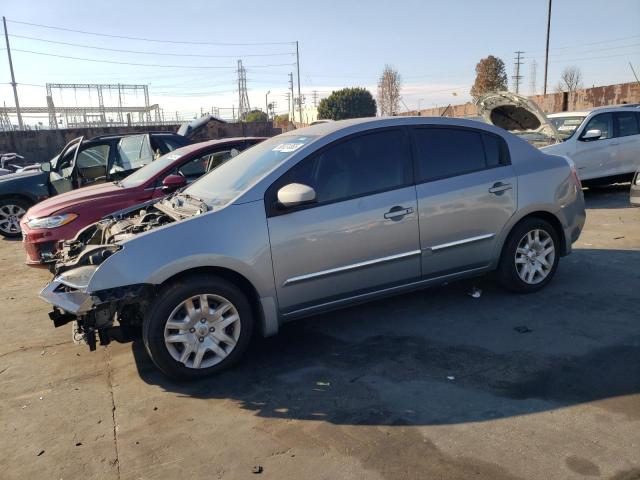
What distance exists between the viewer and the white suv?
9.92 metres

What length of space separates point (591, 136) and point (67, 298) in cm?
950

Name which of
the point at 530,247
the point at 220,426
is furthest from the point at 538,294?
the point at 220,426

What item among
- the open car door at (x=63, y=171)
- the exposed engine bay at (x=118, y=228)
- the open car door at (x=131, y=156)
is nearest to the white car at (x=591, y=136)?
the open car door at (x=131, y=156)

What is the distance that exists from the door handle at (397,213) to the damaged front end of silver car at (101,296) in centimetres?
146

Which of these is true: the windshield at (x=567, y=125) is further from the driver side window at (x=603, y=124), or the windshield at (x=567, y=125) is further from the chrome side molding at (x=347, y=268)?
the chrome side molding at (x=347, y=268)

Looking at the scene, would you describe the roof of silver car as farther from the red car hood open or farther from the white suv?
the white suv

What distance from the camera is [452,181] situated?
176 inches

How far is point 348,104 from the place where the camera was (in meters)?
64.7

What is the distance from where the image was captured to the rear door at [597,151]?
995 centimetres

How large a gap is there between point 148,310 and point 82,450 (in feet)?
3.09

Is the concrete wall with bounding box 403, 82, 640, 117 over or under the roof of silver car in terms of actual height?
over

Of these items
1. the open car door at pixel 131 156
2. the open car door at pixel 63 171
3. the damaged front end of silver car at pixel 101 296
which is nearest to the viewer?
the damaged front end of silver car at pixel 101 296

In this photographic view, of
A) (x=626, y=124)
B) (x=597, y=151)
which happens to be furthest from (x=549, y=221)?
(x=626, y=124)

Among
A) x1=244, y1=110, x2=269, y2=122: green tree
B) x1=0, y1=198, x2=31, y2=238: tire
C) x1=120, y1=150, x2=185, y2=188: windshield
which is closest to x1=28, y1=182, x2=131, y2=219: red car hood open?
x1=120, y1=150, x2=185, y2=188: windshield
